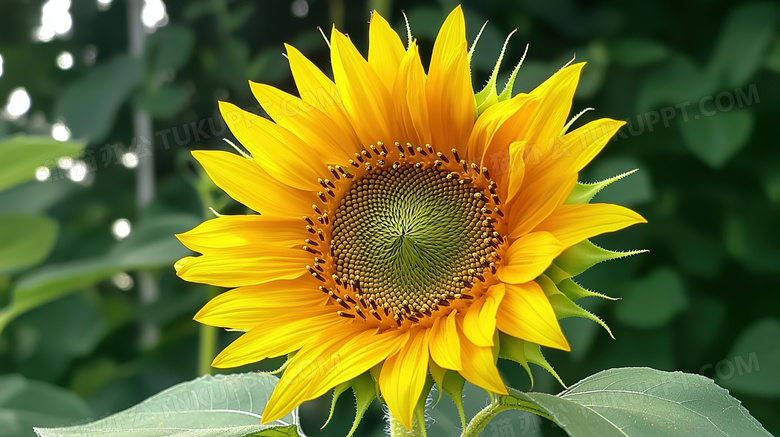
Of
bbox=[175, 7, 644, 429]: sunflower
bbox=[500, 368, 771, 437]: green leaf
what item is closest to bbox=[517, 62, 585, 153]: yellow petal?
bbox=[175, 7, 644, 429]: sunflower

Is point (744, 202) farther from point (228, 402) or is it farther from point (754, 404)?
point (228, 402)

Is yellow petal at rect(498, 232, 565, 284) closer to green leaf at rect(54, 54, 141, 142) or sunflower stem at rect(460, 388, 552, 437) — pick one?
sunflower stem at rect(460, 388, 552, 437)

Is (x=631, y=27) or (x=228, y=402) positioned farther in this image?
(x=631, y=27)

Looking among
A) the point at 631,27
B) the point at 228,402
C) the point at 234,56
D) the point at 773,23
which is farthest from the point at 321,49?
the point at 228,402

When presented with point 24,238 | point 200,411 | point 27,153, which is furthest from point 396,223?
point 24,238

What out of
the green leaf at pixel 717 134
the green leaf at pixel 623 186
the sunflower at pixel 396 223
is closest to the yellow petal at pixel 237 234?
the sunflower at pixel 396 223

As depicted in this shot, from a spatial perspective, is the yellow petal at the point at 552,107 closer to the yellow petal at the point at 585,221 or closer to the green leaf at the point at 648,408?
the yellow petal at the point at 585,221

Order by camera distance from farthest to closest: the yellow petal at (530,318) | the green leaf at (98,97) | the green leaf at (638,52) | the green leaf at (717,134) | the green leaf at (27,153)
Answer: the green leaf at (98,97)
the green leaf at (638,52)
the green leaf at (717,134)
the green leaf at (27,153)
the yellow petal at (530,318)

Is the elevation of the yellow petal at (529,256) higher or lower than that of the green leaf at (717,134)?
lower
